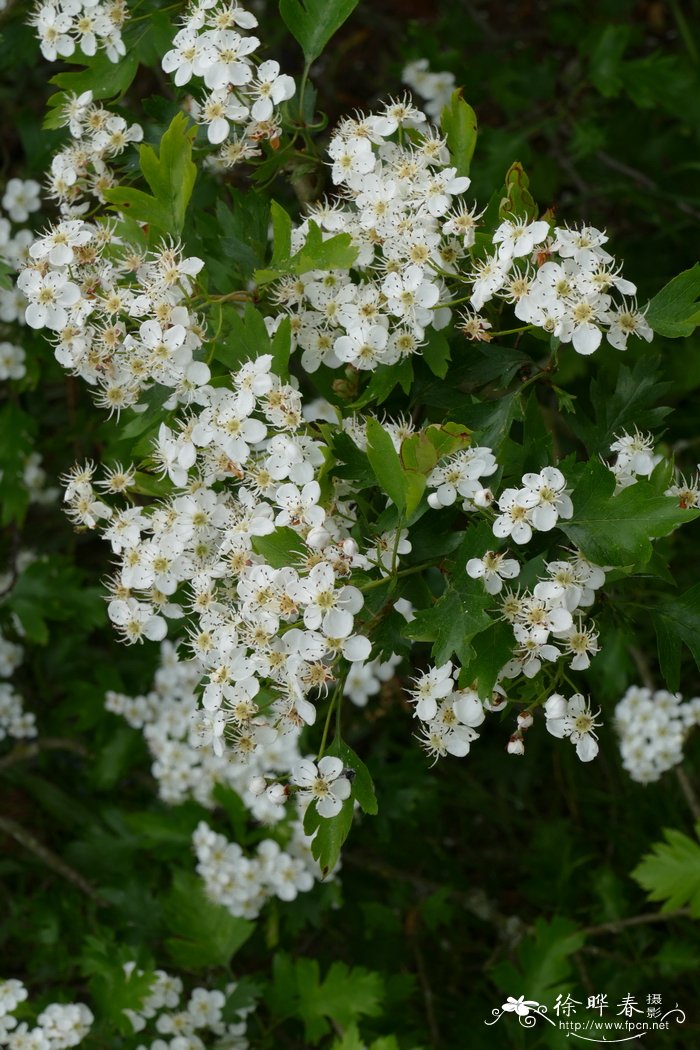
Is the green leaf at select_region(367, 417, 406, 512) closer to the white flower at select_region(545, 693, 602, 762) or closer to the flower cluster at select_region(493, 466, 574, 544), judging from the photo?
the flower cluster at select_region(493, 466, 574, 544)

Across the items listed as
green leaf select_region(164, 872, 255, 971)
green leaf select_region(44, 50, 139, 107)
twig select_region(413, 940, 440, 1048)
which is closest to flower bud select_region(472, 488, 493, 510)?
green leaf select_region(44, 50, 139, 107)

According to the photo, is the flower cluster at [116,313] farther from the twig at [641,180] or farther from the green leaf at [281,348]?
the twig at [641,180]

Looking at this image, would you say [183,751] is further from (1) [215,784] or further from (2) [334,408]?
(2) [334,408]

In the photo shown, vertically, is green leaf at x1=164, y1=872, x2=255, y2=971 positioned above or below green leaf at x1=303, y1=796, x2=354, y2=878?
below

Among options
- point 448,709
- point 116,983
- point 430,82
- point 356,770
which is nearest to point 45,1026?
point 116,983

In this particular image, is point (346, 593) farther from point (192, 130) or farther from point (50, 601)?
point (50, 601)

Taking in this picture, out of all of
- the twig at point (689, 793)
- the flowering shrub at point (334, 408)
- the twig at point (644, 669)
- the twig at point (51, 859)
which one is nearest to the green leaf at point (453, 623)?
the flowering shrub at point (334, 408)
